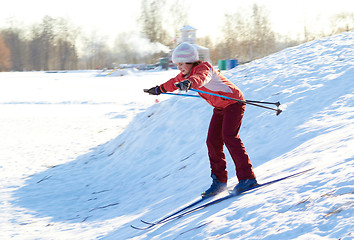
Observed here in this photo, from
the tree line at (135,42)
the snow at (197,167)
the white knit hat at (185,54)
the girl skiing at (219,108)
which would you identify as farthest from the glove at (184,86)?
the tree line at (135,42)

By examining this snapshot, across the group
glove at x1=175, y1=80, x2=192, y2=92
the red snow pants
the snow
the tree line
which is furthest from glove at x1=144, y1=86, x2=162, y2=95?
the tree line

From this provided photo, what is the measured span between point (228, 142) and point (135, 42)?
74327 millimetres

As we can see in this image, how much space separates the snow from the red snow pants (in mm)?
361

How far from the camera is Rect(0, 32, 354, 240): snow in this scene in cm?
334

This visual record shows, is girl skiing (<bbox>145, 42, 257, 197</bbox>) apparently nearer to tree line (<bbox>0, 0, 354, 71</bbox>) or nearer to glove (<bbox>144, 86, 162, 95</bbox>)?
glove (<bbox>144, 86, 162, 95</bbox>)

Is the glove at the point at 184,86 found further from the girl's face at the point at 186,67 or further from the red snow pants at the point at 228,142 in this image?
the red snow pants at the point at 228,142

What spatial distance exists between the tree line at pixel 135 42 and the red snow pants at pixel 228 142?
69.3 metres

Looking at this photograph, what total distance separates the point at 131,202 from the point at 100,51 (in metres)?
89.8

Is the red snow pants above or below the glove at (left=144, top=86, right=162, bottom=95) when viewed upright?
below

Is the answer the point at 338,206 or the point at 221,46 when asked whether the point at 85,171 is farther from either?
the point at 221,46

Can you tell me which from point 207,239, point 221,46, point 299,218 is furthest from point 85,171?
point 221,46

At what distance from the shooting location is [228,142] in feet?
14.2

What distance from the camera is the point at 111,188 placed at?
7.27 meters

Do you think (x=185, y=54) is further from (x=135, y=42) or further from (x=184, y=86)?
(x=135, y=42)
